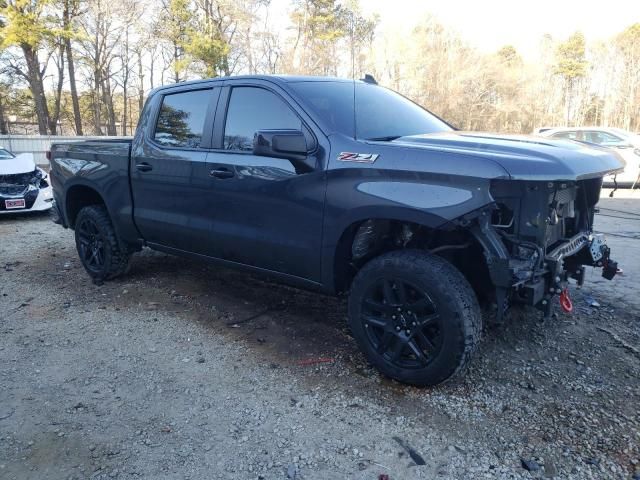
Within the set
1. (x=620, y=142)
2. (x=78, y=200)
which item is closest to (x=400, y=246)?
(x=78, y=200)

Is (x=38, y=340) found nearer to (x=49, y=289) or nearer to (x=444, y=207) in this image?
(x=49, y=289)

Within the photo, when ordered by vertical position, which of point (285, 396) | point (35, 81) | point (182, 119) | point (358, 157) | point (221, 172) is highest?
point (35, 81)

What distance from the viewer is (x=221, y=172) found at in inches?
149

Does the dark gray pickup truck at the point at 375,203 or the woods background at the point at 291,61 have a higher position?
the woods background at the point at 291,61

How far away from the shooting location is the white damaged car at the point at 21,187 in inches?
327

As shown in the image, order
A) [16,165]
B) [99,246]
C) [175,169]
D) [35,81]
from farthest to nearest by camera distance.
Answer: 1. [35,81]
2. [16,165]
3. [99,246]
4. [175,169]

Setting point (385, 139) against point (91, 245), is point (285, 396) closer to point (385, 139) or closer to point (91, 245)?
point (385, 139)

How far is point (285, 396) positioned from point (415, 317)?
905 millimetres

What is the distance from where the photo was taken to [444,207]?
2711 millimetres

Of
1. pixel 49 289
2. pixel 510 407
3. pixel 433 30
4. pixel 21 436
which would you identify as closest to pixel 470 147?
pixel 510 407

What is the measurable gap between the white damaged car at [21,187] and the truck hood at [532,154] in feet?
24.4

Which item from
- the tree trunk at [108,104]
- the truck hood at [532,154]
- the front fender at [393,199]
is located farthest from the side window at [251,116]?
the tree trunk at [108,104]

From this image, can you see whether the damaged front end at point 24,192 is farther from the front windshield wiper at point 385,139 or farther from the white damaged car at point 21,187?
the front windshield wiper at point 385,139

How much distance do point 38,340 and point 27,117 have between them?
3403 centimetres
